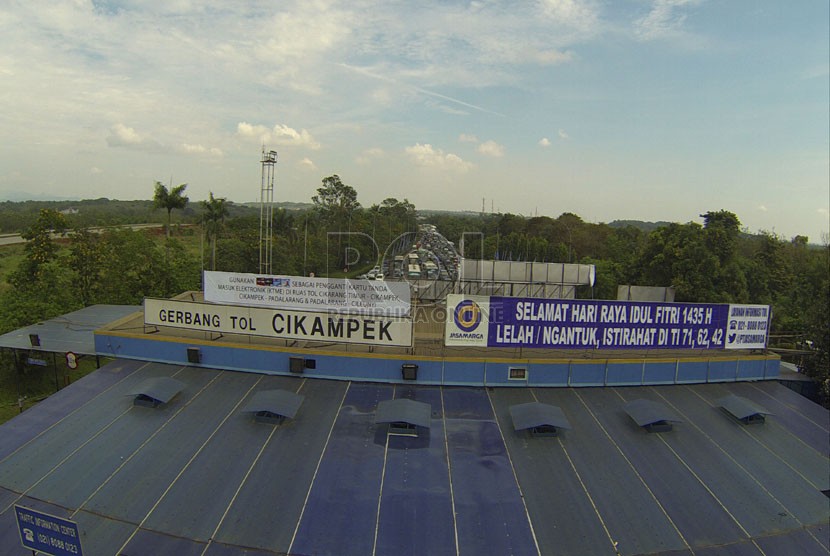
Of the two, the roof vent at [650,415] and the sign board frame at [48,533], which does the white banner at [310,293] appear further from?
the sign board frame at [48,533]

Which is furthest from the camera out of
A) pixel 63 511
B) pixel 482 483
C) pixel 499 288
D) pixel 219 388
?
pixel 499 288

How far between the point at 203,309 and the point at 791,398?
91.4 ft

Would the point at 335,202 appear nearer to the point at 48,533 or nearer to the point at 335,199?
the point at 335,199

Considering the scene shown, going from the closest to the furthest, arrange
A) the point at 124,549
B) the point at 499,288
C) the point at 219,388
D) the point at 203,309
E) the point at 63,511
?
the point at 124,549 → the point at 63,511 → the point at 219,388 → the point at 203,309 → the point at 499,288

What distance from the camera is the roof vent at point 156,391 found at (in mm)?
16953

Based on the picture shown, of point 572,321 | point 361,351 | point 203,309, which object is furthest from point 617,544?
point 203,309

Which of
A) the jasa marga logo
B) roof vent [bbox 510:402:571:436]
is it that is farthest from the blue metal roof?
the jasa marga logo

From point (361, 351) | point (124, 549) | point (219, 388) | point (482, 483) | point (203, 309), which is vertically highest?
point (203, 309)

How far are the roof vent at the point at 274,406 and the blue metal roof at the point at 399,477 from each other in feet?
1.43

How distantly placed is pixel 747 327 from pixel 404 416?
1743 centimetres

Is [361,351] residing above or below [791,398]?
above

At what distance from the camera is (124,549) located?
38.9ft

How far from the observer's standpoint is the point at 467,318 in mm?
18656

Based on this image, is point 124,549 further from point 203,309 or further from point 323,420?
point 203,309
